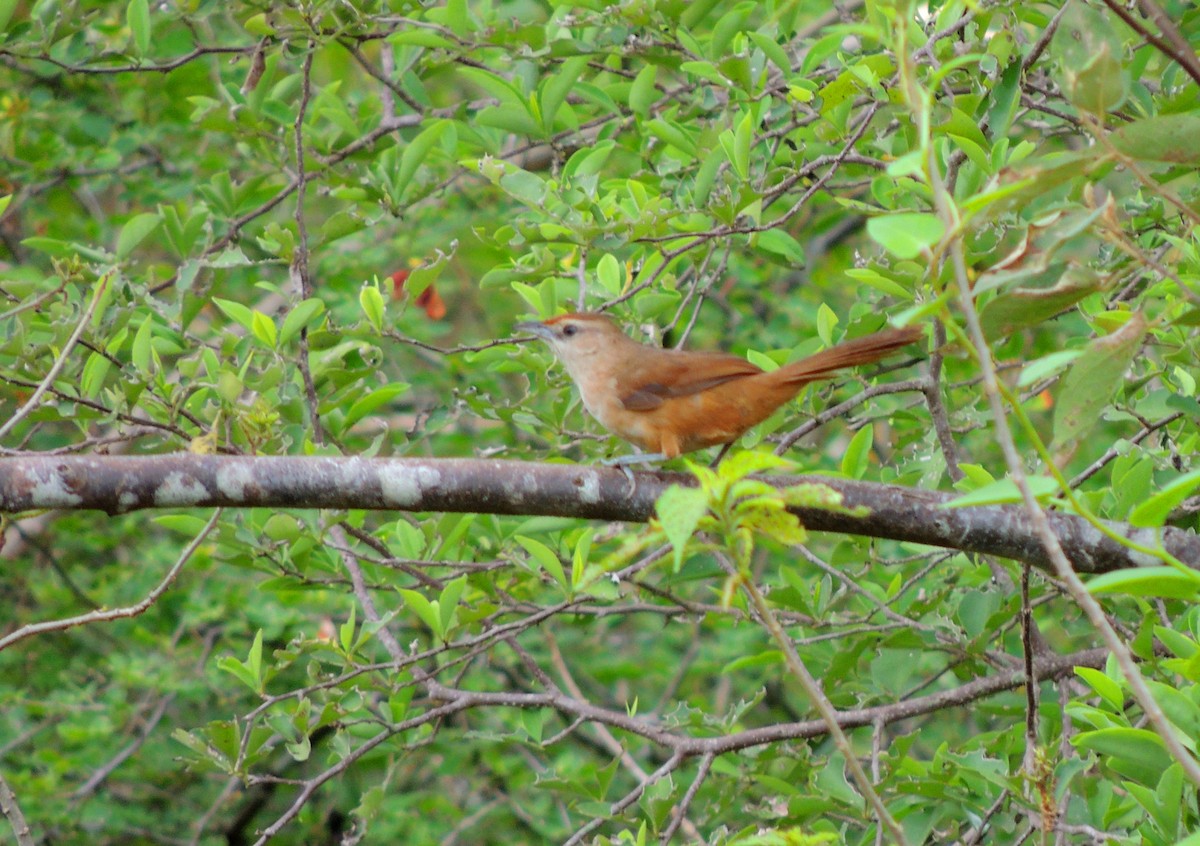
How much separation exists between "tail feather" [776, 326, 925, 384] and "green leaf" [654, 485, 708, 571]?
5.54 feet

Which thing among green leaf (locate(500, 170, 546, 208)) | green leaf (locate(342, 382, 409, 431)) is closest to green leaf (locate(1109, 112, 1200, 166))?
green leaf (locate(500, 170, 546, 208))

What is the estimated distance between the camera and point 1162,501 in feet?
4.91

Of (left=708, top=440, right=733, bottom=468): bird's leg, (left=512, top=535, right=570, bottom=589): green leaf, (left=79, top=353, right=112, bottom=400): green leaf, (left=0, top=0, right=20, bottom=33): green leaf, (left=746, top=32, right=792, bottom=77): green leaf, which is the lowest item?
(left=708, top=440, right=733, bottom=468): bird's leg

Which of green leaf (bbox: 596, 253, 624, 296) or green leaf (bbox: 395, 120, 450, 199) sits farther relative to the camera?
green leaf (bbox: 395, 120, 450, 199)

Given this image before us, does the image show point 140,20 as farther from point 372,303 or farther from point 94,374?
point 94,374

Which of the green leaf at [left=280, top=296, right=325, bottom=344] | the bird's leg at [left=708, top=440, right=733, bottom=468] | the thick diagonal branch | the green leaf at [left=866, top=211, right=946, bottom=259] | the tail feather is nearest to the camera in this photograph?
the green leaf at [left=866, top=211, right=946, bottom=259]

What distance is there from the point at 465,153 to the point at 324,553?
166 centimetres

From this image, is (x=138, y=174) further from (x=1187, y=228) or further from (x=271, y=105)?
→ (x=1187, y=228)

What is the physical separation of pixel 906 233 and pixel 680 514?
415mm

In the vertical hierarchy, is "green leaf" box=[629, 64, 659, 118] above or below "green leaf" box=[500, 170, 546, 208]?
above

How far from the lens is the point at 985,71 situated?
10.7 feet

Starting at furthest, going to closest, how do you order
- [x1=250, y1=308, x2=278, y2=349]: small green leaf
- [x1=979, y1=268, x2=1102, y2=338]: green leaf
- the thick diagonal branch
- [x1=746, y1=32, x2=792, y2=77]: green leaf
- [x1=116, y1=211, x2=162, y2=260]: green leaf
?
[x1=116, y1=211, x2=162, y2=260]: green leaf
[x1=746, y1=32, x2=792, y2=77]: green leaf
[x1=250, y1=308, x2=278, y2=349]: small green leaf
the thick diagonal branch
[x1=979, y1=268, x2=1102, y2=338]: green leaf

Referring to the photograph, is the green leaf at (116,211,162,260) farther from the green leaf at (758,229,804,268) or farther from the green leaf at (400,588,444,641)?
the green leaf at (758,229,804,268)

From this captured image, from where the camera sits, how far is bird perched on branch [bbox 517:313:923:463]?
12.3ft
